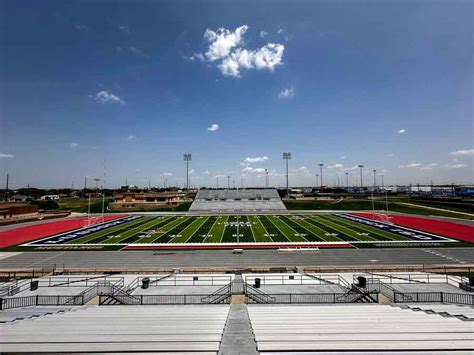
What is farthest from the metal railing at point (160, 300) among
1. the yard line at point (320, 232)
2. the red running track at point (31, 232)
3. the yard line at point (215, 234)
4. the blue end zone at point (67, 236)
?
the red running track at point (31, 232)

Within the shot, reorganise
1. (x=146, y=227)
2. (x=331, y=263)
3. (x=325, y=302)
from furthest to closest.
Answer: (x=146, y=227) → (x=331, y=263) → (x=325, y=302)

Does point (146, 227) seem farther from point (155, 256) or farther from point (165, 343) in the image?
point (165, 343)

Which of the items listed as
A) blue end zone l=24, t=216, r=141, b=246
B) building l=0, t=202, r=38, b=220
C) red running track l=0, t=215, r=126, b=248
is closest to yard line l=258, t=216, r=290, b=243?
blue end zone l=24, t=216, r=141, b=246

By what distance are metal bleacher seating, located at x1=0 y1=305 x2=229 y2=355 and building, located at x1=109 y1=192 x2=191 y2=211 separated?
68.5 meters

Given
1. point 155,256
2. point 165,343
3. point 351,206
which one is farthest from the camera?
point 351,206

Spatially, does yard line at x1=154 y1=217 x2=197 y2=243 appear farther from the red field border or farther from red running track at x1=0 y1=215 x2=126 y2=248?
red running track at x1=0 y1=215 x2=126 y2=248

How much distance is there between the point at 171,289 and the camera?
15953 millimetres

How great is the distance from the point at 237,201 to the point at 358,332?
259 ft

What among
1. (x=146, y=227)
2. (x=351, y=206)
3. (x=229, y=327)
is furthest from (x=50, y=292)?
(x=351, y=206)

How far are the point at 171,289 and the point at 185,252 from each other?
1350 centimetres

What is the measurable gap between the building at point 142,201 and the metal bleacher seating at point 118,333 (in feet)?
225

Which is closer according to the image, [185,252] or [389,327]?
[389,327]

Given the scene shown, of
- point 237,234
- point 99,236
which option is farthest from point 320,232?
point 99,236

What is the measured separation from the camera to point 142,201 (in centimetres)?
8281
